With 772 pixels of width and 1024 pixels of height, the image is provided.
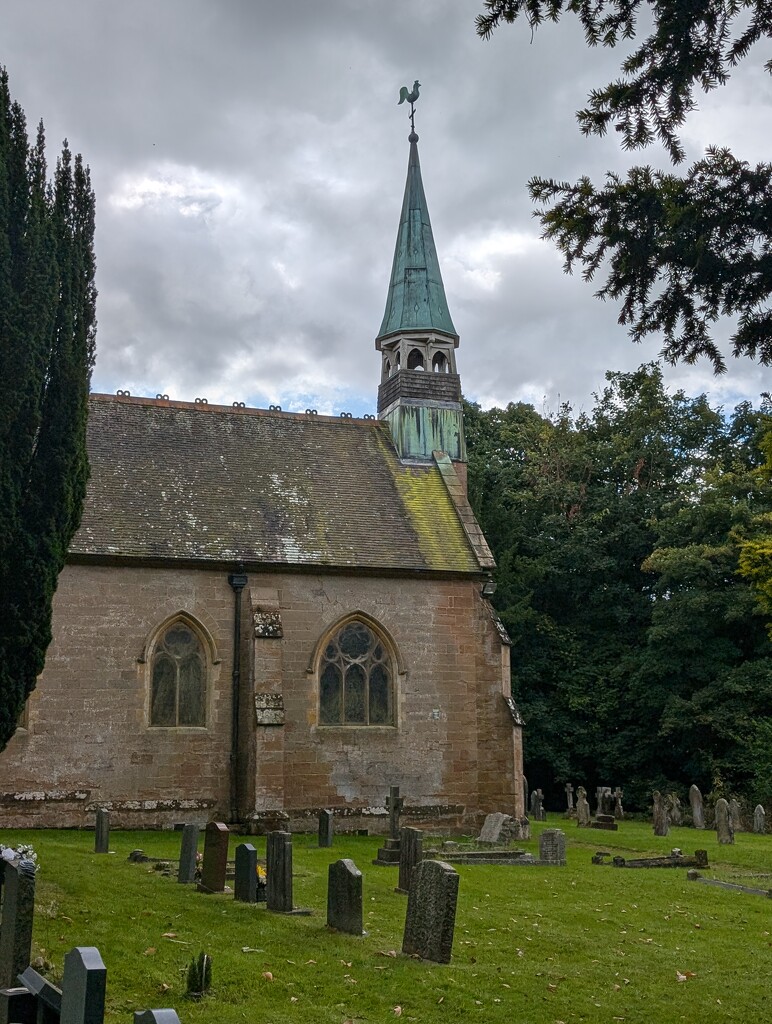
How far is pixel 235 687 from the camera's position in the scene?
21.7 metres

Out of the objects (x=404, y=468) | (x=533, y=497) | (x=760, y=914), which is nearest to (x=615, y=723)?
(x=533, y=497)

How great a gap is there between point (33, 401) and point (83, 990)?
9574 millimetres

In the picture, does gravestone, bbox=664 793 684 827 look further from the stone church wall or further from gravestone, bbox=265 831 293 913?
gravestone, bbox=265 831 293 913

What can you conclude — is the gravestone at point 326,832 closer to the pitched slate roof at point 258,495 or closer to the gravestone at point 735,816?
the pitched slate roof at point 258,495

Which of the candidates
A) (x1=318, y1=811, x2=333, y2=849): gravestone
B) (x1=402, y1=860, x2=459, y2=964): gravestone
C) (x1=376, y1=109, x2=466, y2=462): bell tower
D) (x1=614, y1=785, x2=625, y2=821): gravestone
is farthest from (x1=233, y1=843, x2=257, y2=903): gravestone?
(x1=614, y1=785, x2=625, y2=821): gravestone

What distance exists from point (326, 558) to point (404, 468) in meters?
4.61

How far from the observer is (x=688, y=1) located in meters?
7.12

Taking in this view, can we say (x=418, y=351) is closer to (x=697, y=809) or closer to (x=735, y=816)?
(x=697, y=809)

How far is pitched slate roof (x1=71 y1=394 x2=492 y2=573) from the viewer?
22094 millimetres

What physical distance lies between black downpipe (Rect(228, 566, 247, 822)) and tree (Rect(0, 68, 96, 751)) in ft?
27.5

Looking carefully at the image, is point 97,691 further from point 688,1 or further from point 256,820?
point 688,1

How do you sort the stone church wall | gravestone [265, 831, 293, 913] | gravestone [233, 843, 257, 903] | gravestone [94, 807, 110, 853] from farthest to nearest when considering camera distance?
the stone church wall, gravestone [94, 807, 110, 853], gravestone [233, 843, 257, 903], gravestone [265, 831, 293, 913]

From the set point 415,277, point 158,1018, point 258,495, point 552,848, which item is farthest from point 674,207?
point 415,277

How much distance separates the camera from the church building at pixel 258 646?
20.5m
